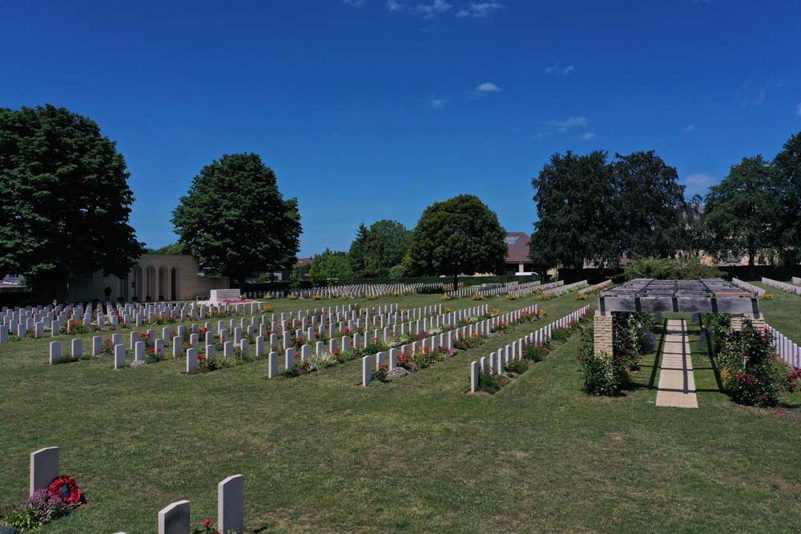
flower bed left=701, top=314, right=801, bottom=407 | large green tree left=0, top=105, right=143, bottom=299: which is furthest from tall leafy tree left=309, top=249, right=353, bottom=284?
flower bed left=701, top=314, right=801, bottom=407

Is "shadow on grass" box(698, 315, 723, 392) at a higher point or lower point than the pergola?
lower

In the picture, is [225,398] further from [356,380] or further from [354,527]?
[354,527]

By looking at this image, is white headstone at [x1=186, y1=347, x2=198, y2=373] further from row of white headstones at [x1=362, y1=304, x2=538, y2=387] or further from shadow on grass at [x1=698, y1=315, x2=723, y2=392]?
shadow on grass at [x1=698, y1=315, x2=723, y2=392]

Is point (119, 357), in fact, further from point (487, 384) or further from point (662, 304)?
point (662, 304)

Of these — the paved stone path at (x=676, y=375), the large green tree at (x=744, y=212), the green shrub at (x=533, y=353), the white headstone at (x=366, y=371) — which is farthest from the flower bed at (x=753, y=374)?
the large green tree at (x=744, y=212)

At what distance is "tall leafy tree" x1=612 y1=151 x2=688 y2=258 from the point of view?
51125 mm

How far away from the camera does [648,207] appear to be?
5253cm

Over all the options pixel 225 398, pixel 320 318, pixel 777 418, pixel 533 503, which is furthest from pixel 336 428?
pixel 320 318

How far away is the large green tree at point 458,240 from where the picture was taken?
48.0m

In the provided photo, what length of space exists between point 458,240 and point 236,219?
18.4m

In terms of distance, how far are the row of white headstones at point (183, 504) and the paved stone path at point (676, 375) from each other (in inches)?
337

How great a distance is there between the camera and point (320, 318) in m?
25.1

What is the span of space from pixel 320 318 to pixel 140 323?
7828 mm

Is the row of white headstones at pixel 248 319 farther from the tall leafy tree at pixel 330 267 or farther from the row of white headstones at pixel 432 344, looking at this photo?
the tall leafy tree at pixel 330 267
